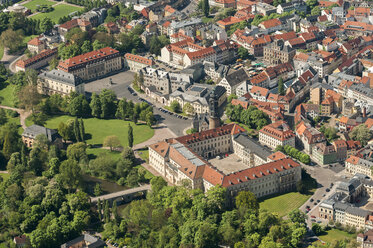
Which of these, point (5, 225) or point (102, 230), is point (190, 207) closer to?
point (102, 230)

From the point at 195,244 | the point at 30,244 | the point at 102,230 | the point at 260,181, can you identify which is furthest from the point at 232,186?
the point at 30,244

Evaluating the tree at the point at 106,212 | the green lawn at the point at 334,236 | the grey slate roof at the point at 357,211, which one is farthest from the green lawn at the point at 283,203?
the tree at the point at 106,212

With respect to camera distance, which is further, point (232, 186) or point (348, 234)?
point (232, 186)

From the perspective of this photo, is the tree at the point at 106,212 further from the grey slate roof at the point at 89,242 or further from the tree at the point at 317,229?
the tree at the point at 317,229

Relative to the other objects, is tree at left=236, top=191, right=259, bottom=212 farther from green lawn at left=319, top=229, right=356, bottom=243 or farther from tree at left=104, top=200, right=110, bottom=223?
tree at left=104, top=200, right=110, bottom=223

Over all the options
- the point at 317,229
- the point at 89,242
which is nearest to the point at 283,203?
the point at 317,229

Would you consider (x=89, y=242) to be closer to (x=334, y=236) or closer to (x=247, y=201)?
(x=247, y=201)

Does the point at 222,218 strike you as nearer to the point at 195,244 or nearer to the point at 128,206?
the point at 195,244
